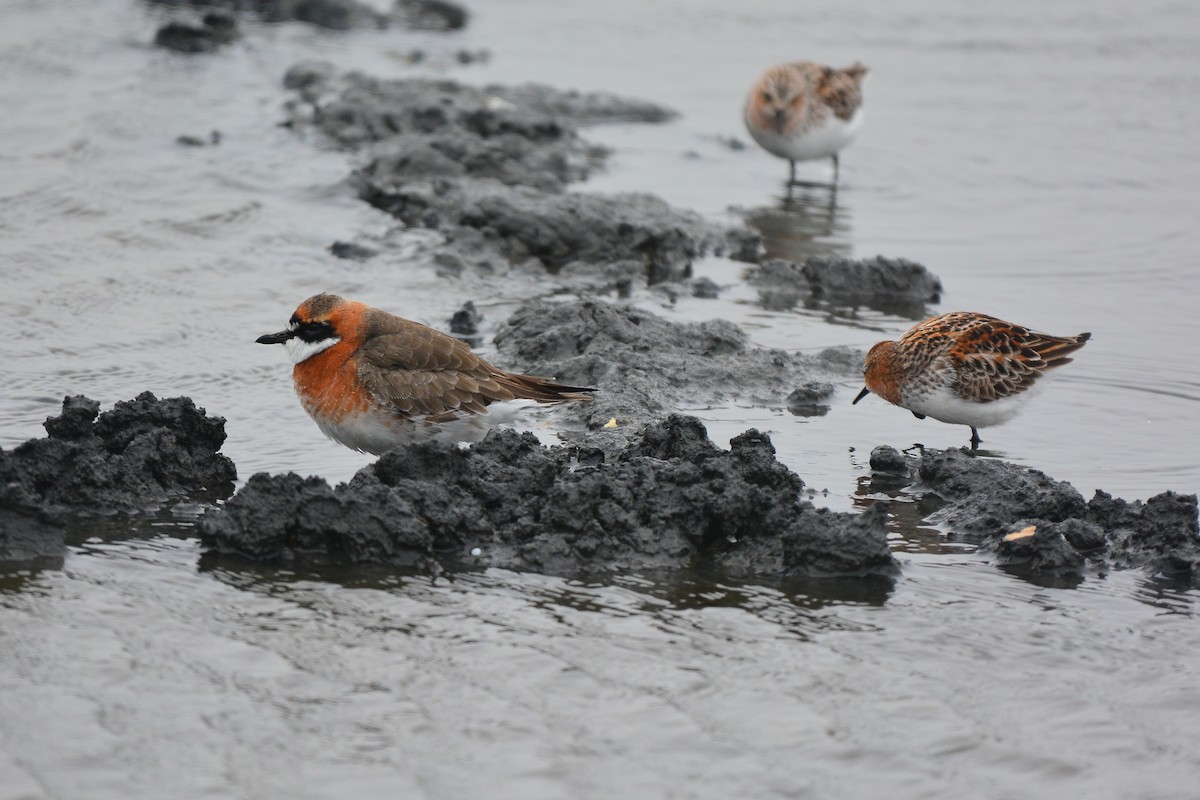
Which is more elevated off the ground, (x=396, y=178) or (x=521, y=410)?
(x=396, y=178)

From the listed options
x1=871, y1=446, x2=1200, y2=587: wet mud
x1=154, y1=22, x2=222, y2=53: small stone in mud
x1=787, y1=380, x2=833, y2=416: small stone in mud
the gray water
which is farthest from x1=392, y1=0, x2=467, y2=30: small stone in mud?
x1=871, y1=446, x2=1200, y2=587: wet mud

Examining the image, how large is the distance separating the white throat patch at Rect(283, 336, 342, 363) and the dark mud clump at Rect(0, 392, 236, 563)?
0.72 m

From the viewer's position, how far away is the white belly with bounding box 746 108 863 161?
1688cm

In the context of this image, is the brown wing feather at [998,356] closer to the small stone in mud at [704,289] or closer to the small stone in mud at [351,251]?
the small stone in mud at [704,289]

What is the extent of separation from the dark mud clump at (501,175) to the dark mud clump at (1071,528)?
17.5 ft

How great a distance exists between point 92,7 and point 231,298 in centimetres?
1389

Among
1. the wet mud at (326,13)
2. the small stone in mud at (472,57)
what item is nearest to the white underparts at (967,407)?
the small stone in mud at (472,57)

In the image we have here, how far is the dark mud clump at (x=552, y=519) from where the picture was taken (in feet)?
23.2

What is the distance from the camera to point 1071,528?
24.4 ft

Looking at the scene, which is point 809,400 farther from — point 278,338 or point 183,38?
point 183,38

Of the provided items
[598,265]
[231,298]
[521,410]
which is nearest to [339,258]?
[231,298]

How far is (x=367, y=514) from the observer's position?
23.2ft

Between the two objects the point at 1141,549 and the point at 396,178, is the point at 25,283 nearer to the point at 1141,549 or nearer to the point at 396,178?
the point at 396,178

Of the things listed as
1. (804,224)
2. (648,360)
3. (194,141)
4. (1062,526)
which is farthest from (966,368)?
(194,141)
